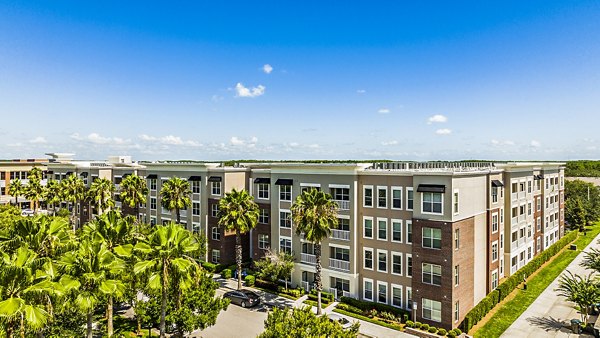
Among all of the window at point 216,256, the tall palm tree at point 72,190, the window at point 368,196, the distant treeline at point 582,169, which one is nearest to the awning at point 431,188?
the window at point 368,196

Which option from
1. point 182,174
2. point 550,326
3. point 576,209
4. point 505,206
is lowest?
point 550,326

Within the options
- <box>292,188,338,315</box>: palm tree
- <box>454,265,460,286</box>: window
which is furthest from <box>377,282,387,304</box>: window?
<box>454,265,460,286</box>: window

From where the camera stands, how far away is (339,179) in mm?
37781

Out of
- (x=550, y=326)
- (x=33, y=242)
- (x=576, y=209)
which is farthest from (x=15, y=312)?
(x=576, y=209)

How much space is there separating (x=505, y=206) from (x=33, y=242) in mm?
43802

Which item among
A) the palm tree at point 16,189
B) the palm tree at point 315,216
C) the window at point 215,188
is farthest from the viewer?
the palm tree at point 16,189

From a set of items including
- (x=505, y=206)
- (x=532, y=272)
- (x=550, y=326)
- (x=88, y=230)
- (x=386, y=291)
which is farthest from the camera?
(x=532, y=272)

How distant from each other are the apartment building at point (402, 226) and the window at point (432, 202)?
86 millimetres

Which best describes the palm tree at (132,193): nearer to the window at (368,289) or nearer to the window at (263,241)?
the window at (263,241)

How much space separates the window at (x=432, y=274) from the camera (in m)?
31.1

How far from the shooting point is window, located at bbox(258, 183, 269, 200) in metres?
45.4

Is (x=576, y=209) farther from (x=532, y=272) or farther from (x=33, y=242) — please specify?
(x=33, y=242)

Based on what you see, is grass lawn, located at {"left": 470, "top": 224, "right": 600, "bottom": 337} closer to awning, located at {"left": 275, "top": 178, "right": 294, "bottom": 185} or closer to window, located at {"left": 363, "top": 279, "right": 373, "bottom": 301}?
window, located at {"left": 363, "top": 279, "right": 373, "bottom": 301}

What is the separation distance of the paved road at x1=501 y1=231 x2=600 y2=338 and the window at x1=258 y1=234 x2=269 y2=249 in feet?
84.6
